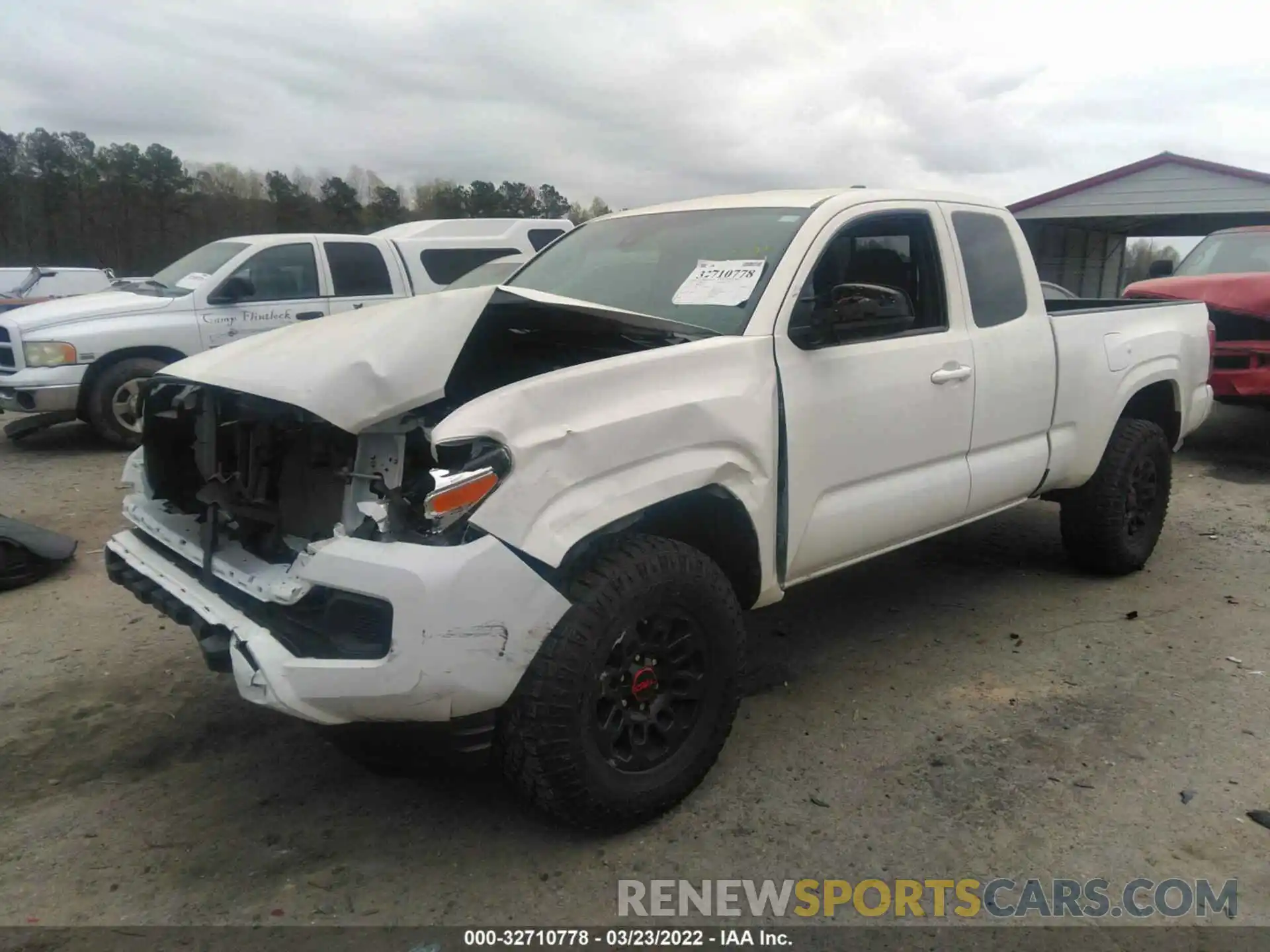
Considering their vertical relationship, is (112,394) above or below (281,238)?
below

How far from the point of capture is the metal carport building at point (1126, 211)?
18.0 m

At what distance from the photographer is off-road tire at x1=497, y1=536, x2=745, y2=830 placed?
2428 mm

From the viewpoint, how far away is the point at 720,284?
10.8ft

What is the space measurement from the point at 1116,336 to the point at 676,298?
2.54 meters

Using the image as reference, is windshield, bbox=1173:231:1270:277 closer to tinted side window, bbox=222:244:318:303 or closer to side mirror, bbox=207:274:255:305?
tinted side window, bbox=222:244:318:303

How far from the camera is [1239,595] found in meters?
4.73

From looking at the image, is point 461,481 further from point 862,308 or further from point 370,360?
point 862,308

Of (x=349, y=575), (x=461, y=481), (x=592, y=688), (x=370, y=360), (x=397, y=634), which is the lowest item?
(x=592, y=688)

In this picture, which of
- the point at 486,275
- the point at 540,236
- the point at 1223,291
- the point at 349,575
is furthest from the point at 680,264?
the point at 540,236

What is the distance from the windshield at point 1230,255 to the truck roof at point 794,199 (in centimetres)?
623

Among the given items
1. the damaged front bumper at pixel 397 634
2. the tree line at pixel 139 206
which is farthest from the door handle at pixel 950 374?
the tree line at pixel 139 206

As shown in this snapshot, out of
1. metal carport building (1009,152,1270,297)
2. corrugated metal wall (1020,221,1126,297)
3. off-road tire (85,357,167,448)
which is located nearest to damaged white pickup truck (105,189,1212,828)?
off-road tire (85,357,167,448)

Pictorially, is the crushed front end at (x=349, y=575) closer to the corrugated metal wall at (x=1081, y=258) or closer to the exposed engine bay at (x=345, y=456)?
the exposed engine bay at (x=345, y=456)

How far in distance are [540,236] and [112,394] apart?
4627mm
